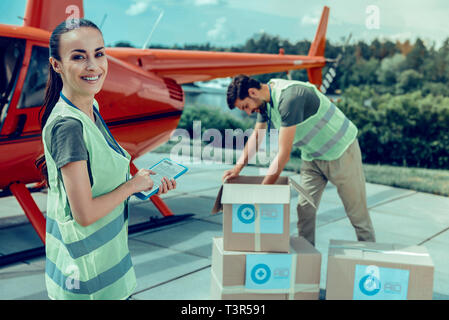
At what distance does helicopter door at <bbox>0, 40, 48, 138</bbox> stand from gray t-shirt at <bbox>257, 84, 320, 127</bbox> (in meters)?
1.91

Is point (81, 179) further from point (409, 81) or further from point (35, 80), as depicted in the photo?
point (409, 81)

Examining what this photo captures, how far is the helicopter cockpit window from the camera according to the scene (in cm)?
386

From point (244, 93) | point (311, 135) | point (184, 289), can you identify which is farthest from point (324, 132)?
point (184, 289)

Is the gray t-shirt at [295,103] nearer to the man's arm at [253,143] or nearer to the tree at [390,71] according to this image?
the man's arm at [253,143]

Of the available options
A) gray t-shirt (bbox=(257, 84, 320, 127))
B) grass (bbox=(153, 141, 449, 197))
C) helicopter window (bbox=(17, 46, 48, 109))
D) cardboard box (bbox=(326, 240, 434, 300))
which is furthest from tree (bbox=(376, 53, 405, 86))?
cardboard box (bbox=(326, 240, 434, 300))

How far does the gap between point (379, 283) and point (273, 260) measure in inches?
22.6

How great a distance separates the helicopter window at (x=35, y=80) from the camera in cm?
393

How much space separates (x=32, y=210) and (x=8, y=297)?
960 millimetres

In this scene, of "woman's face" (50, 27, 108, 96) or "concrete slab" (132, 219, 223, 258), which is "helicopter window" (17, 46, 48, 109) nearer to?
"concrete slab" (132, 219, 223, 258)

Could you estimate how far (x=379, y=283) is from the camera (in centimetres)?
258

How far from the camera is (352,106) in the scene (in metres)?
12.5

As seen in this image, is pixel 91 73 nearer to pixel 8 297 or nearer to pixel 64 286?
pixel 64 286
